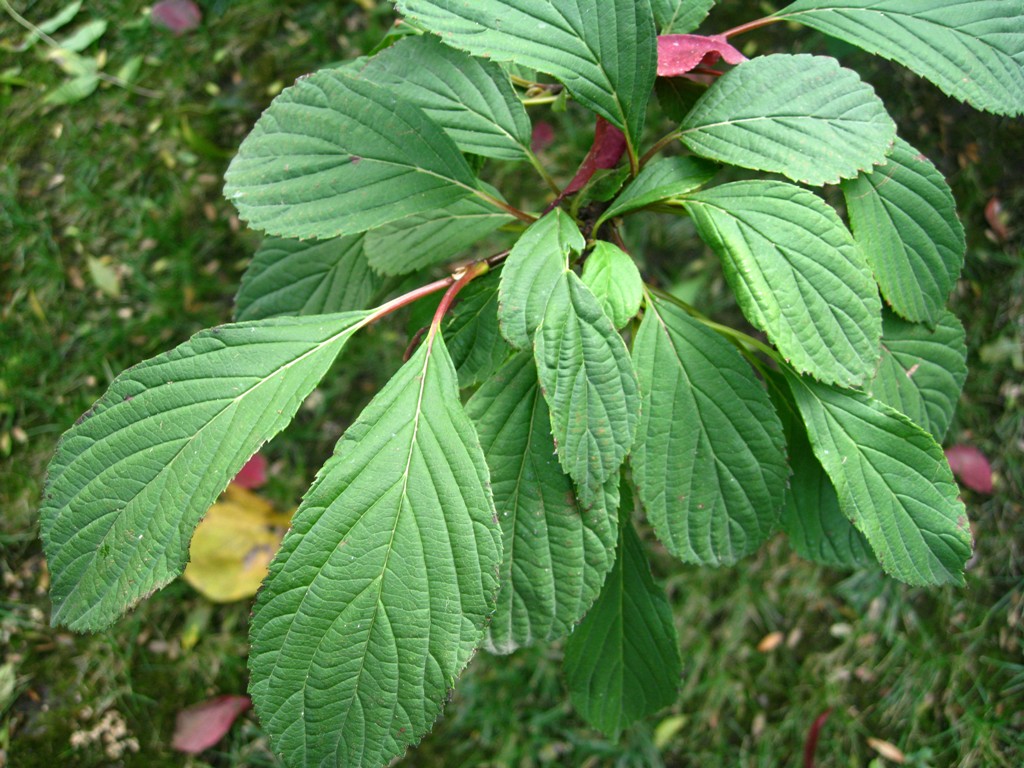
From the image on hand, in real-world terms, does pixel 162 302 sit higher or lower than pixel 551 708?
higher

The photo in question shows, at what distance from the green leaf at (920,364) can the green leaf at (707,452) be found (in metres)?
0.25

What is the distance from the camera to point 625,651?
1.18 m

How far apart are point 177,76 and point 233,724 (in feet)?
5.74

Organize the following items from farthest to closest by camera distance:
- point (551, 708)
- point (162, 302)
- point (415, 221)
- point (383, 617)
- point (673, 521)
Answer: point (162, 302) → point (551, 708) → point (415, 221) → point (673, 521) → point (383, 617)

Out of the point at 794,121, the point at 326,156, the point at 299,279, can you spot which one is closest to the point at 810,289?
the point at 794,121

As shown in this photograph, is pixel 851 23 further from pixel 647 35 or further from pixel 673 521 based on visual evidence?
pixel 673 521

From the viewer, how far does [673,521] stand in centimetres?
93

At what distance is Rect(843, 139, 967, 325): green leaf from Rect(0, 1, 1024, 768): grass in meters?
0.89

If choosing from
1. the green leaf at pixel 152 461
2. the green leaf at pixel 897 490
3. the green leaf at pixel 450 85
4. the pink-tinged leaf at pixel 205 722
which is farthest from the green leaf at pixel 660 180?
the pink-tinged leaf at pixel 205 722

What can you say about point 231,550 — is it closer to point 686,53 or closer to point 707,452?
point 707,452

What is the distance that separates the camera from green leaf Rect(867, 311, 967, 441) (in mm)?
1062

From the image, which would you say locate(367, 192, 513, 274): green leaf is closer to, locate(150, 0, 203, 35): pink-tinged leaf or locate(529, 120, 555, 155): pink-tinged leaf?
locate(529, 120, 555, 155): pink-tinged leaf

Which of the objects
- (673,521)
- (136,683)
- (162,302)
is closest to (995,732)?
(673,521)

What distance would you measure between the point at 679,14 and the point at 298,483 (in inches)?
57.5
